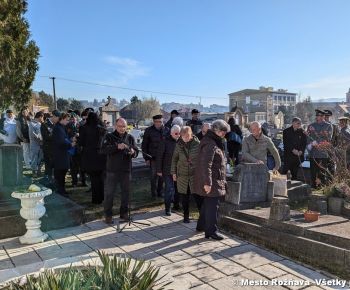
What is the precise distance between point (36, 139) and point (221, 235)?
6575 mm

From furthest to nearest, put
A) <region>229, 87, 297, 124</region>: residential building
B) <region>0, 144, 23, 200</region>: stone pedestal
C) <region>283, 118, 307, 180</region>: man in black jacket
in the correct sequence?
<region>229, 87, 297, 124</region>: residential building < <region>283, 118, 307, 180</region>: man in black jacket < <region>0, 144, 23, 200</region>: stone pedestal

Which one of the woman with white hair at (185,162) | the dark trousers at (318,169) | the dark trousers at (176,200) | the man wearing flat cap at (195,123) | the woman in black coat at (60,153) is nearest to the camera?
the woman with white hair at (185,162)

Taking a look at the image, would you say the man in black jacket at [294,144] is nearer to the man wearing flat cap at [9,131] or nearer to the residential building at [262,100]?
the man wearing flat cap at [9,131]

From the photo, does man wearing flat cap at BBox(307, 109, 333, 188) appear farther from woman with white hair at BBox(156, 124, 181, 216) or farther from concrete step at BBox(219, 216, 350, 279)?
concrete step at BBox(219, 216, 350, 279)

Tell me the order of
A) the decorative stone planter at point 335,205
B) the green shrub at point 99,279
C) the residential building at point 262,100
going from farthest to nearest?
the residential building at point 262,100, the decorative stone planter at point 335,205, the green shrub at point 99,279

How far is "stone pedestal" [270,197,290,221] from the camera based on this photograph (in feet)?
18.0

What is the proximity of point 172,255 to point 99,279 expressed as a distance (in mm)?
2034

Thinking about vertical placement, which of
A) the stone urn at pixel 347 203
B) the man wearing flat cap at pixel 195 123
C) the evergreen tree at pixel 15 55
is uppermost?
the evergreen tree at pixel 15 55

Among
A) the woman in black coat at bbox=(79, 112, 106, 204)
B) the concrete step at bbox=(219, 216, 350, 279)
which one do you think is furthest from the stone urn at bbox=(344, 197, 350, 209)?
the woman in black coat at bbox=(79, 112, 106, 204)

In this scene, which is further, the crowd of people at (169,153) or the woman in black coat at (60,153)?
the woman in black coat at (60,153)

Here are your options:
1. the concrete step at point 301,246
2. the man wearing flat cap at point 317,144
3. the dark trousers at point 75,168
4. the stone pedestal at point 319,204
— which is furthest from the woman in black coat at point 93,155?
the man wearing flat cap at point 317,144

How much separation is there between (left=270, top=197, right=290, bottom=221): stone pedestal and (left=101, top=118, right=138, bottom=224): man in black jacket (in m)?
2.51

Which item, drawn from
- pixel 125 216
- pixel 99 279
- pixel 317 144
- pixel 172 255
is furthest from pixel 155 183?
pixel 99 279

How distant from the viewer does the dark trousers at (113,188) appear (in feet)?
21.3
